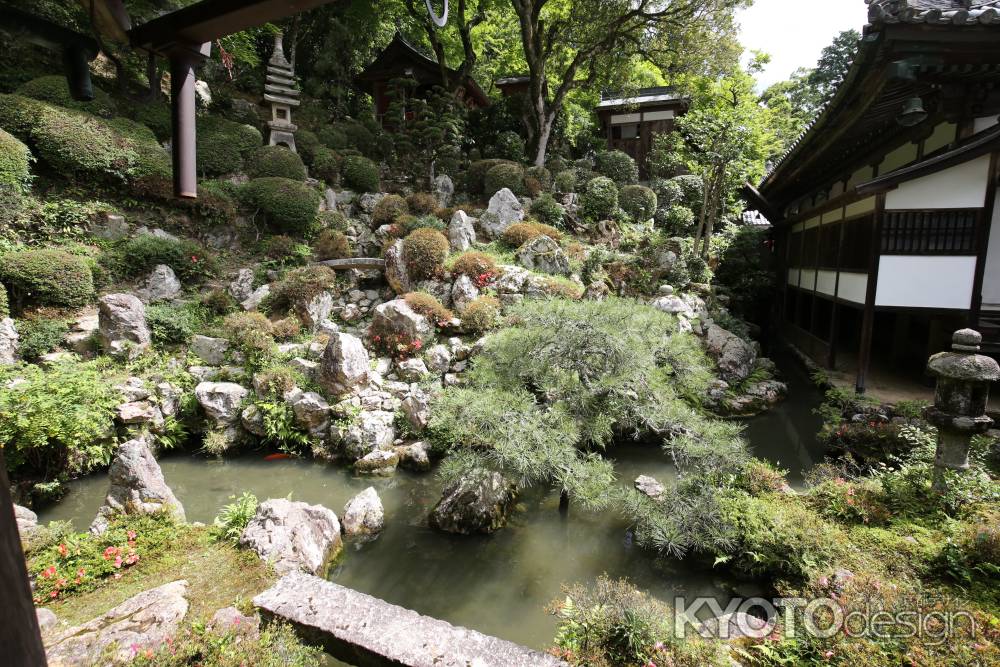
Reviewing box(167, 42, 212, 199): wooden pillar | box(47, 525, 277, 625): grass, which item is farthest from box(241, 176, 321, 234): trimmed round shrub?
box(167, 42, 212, 199): wooden pillar

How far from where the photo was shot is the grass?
15.9 feet

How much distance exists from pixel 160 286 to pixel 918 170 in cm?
1659

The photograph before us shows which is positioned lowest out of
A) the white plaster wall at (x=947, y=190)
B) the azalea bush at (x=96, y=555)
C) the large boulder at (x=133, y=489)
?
the azalea bush at (x=96, y=555)

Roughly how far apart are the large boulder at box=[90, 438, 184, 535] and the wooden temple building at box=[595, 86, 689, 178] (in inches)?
997

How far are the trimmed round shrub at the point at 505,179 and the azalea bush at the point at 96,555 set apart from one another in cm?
1609

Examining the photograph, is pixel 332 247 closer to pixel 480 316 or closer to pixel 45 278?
pixel 480 316

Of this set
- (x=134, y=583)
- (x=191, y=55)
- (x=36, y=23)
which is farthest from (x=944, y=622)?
(x=134, y=583)

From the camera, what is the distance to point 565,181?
2003cm

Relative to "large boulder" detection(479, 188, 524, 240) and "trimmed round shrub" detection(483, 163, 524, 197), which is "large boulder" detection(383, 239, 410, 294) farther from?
"trimmed round shrub" detection(483, 163, 524, 197)

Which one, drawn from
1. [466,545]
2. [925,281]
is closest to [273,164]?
[466,545]

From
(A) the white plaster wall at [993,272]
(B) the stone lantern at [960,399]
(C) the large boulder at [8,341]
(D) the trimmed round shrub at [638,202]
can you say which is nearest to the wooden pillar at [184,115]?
(B) the stone lantern at [960,399]

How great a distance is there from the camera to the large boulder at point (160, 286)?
11.9m

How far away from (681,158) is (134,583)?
19.0 m

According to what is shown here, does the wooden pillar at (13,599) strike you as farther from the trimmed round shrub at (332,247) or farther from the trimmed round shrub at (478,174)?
the trimmed round shrub at (478,174)
